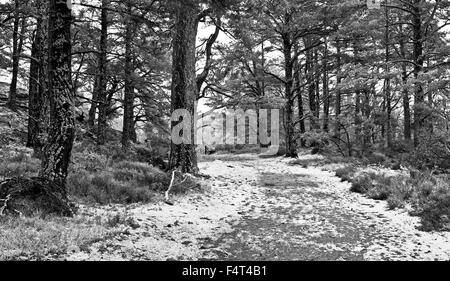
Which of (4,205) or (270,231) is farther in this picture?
(270,231)

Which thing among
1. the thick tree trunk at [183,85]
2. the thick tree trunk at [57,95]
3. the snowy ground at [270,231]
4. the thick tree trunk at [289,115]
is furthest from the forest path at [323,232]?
the thick tree trunk at [289,115]

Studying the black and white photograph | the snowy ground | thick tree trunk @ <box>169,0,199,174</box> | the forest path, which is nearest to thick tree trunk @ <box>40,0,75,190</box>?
the black and white photograph

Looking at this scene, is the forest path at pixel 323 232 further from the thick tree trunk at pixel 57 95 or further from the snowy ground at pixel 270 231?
the thick tree trunk at pixel 57 95

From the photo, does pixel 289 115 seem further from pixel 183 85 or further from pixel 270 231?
pixel 270 231

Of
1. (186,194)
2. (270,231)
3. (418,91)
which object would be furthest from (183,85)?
(418,91)

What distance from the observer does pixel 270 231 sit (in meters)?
6.43

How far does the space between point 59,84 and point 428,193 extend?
8567mm

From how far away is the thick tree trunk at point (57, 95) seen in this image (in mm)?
6246

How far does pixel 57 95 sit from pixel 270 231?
4.79 metres

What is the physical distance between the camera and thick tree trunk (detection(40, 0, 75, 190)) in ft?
20.5

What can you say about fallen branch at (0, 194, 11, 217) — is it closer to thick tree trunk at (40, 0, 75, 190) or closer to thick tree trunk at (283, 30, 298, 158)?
thick tree trunk at (40, 0, 75, 190)

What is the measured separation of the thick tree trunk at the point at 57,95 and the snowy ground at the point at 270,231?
1042mm
